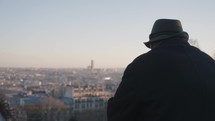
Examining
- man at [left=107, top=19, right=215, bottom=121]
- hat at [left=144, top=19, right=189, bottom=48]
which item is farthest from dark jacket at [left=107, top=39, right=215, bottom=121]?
hat at [left=144, top=19, right=189, bottom=48]

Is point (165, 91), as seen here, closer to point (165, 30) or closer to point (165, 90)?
point (165, 90)

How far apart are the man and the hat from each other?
12 centimetres

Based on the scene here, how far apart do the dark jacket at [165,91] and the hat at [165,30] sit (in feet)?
0.48

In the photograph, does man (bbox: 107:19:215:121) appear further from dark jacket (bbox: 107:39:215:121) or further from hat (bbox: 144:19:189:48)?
hat (bbox: 144:19:189:48)

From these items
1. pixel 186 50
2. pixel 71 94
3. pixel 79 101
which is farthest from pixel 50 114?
pixel 186 50

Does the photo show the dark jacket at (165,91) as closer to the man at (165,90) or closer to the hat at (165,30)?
the man at (165,90)

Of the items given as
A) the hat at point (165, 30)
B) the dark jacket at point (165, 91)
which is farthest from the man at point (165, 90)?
the hat at point (165, 30)

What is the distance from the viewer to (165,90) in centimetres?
178

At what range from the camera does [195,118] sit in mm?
1771

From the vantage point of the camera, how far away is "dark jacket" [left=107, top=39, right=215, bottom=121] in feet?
5.79

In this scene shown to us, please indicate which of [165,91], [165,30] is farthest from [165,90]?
[165,30]

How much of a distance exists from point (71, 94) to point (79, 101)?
21.3 ft

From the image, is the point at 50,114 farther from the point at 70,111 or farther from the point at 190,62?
the point at 190,62

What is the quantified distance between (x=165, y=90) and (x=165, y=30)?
351 mm
